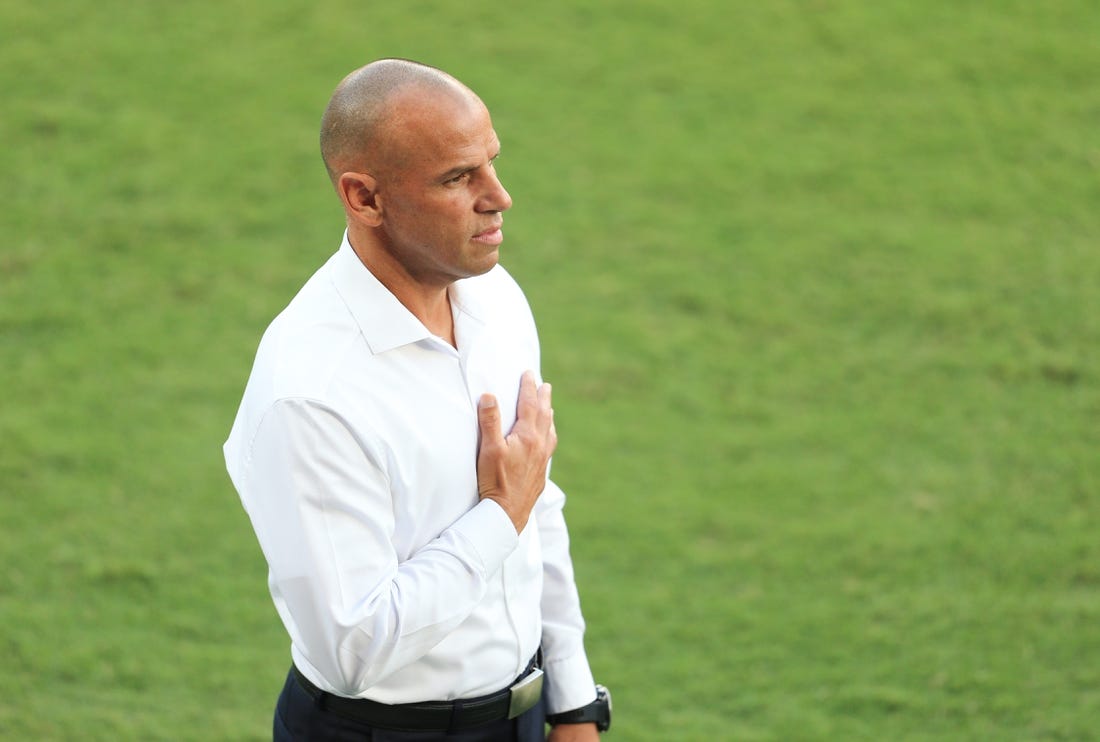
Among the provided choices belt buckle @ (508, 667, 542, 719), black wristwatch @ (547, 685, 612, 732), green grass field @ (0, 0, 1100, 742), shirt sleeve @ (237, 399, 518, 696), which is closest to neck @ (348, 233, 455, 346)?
shirt sleeve @ (237, 399, 518, 696)

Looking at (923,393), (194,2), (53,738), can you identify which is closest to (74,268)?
(194,2)

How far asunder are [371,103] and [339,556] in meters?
0.57

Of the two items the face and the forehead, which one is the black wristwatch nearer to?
the face

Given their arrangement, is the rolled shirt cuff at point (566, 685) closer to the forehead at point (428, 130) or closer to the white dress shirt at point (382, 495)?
the white dress shirt at point (382, 495)

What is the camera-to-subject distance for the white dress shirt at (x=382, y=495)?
154cm

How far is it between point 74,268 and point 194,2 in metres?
1.78

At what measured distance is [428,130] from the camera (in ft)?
5.22

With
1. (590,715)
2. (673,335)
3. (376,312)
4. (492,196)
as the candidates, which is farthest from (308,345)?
(673,335)

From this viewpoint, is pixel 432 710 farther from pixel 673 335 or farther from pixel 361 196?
pixel 673 335

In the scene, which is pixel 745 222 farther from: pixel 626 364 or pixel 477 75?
pixel 477 75

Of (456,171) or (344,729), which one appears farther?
(344,729)

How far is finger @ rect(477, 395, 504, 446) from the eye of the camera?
1707 mm

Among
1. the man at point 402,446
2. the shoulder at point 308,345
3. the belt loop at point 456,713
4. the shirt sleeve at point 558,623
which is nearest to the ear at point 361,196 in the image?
the man at point 402,446

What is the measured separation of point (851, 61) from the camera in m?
5.54
